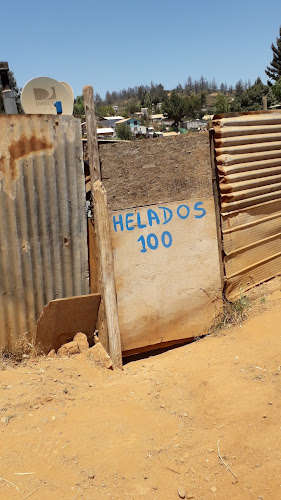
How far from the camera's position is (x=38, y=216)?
12.3ft

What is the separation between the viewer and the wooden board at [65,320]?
152 inches

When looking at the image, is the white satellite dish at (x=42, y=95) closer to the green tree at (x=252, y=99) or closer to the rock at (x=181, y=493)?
the rock at (x=181, y=493)

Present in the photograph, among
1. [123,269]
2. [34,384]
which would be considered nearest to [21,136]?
[123,269]

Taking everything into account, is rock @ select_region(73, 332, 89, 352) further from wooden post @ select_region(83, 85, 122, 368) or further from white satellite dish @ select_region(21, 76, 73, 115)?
white satellite dish @ select_region(21, 76, 73, 115)

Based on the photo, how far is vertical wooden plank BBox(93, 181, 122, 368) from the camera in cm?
391

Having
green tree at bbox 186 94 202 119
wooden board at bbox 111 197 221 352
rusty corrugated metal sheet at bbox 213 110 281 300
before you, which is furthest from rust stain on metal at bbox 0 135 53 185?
green tree at bbox 186 94 202 119

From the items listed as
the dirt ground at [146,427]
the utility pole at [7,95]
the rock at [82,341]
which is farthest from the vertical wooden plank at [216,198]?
the utility pole at [7,95]

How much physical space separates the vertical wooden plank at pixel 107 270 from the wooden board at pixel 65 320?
0.13 m

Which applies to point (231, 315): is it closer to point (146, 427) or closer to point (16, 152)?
point (146, 427)

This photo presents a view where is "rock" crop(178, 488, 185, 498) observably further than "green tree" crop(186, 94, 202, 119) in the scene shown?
No

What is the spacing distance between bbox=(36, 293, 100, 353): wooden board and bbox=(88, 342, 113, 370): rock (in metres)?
0.17

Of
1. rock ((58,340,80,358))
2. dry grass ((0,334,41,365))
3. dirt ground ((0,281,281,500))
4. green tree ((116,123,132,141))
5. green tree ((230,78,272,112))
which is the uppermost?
green tree ((230,78,272,112))

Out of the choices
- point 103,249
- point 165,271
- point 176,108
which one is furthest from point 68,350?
point 176,108

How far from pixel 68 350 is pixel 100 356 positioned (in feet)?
0.98
